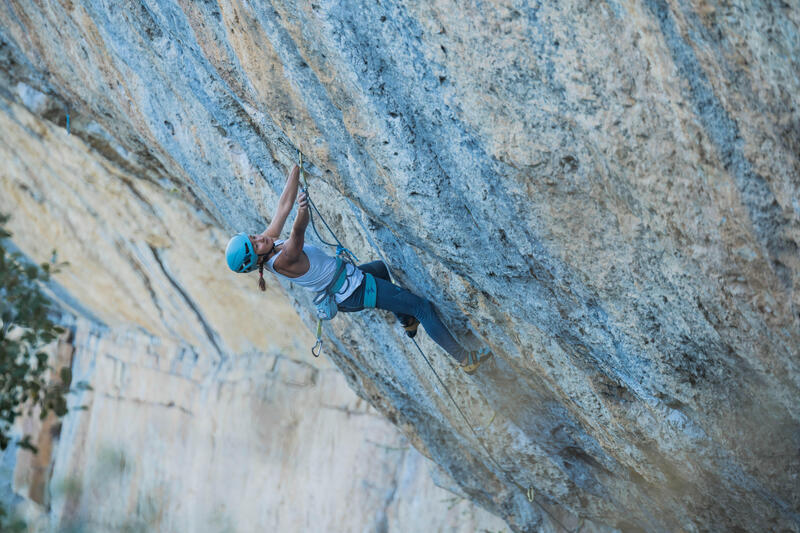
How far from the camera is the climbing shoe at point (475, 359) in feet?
14.3

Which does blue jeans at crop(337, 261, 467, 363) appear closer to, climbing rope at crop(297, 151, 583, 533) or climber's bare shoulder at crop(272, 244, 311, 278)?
climbing rope at crop(297, 151, 583, 533)

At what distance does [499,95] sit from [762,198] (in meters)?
0.99

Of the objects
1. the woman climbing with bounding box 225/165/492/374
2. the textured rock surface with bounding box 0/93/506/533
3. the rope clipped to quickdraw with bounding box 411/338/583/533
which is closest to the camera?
the woman climbing with bounding box 225/165/492/374

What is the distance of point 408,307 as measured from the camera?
165 inches

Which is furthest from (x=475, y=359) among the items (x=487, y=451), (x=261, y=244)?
(x=261, y=244)

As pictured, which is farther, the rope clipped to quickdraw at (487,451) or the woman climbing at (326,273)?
the rope clipped to quickdraw at (487,451)

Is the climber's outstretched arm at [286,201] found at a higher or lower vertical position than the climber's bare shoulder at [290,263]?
higher

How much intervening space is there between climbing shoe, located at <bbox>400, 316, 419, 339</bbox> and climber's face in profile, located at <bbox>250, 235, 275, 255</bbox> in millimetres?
970

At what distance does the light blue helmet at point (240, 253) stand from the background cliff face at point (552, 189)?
0.57 meters

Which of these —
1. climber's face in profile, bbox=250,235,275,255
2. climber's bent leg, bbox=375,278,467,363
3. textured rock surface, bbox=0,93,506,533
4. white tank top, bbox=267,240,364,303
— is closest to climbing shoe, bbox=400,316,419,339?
climber's bent leg, bbox=375,278,467,363

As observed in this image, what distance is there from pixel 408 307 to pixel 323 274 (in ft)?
1.74

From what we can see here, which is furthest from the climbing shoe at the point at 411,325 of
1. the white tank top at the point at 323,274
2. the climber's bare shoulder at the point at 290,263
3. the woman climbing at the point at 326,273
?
the climber's bare shoulder at the point at 290,263

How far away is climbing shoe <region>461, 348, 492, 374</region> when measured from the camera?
14.3 feet

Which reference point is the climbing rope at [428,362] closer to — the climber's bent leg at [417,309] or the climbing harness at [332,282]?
the climbing harness at [332,282]
